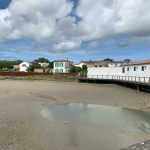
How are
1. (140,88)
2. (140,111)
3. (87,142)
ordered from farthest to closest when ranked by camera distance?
(140,88), (140,111), (87,142)

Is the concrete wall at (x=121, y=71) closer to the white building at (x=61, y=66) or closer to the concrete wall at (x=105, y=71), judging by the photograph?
the concrete wall at (x=105, y=71)

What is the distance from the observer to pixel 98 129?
16531mm

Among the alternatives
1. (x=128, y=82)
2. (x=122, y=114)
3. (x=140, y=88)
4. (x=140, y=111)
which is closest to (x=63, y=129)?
(x=122, y=114)

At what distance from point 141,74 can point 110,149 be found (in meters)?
34.9

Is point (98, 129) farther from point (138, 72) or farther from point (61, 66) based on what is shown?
point (61, 66)

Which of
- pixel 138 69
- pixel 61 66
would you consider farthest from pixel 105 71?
pixel 61 66

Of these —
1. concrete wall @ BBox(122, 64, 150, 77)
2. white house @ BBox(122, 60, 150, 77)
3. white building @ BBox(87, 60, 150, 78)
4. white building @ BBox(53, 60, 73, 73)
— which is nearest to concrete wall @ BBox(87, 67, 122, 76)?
white building @ BBox(87, 60, 150, 78)

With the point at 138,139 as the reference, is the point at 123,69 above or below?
above

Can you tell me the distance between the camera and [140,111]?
24578 mm

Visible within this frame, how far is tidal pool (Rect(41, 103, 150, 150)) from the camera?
522 inches

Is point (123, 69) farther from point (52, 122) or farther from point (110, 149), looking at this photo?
point (110, 149)

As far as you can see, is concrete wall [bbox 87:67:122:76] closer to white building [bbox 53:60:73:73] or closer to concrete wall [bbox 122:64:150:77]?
concrete wall [bbox 122:64:150:77]

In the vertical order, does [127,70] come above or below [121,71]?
above

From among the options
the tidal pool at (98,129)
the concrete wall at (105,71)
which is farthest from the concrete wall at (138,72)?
the tidal pool at (98,129)
